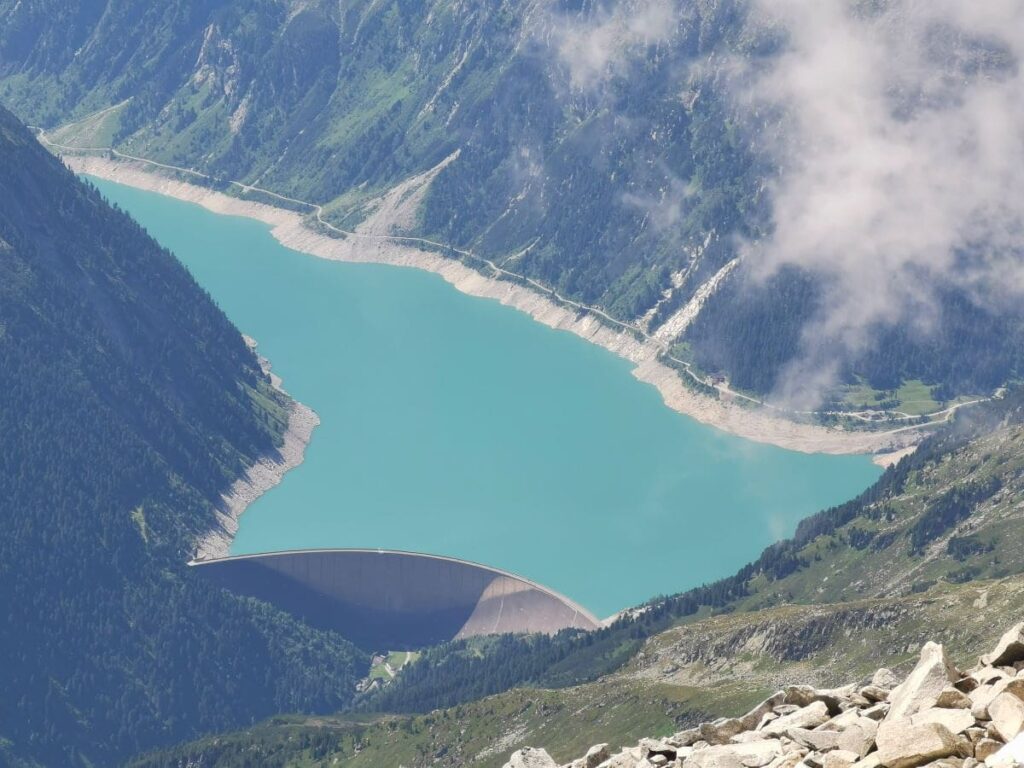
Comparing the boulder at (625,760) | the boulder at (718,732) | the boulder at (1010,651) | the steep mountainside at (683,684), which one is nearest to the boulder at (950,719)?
the boulder at (1010,651)

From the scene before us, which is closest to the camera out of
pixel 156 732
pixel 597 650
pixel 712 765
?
pixel 712 765

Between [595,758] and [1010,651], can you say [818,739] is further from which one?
[595,758]

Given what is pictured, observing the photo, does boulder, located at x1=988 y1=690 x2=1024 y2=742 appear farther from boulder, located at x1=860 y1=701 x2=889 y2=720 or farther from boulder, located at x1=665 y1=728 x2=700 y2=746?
boulder, located at x1=665 y1=728 x2=700 y2=746

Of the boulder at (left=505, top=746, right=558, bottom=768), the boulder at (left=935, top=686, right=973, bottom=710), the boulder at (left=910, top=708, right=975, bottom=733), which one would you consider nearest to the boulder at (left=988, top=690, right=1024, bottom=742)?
the boulder at (left=910, top=708, right=975, bottom=733)

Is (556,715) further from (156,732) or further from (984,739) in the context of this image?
(984,739)

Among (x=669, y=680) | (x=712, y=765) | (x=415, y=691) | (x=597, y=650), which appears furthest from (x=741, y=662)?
(x=712, y=765)
